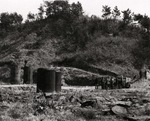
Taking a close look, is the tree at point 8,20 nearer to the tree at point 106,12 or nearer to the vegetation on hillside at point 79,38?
the vegetation on hillside at point 79,38

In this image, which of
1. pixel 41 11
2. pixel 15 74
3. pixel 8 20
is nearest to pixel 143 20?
pixel 41 11

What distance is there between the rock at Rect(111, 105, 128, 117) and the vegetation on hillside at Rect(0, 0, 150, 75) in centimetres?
2854

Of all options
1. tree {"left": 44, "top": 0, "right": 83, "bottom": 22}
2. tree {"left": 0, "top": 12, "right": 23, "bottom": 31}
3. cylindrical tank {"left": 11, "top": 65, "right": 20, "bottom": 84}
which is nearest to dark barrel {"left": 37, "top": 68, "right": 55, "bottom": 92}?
cylindrical tank {"left": 11, "top": 65, "right": 20, "bottom": 84}

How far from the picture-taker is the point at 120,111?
10.9m

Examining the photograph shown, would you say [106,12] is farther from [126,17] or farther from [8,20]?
[8,20]

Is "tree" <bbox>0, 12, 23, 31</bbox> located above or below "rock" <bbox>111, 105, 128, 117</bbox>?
above

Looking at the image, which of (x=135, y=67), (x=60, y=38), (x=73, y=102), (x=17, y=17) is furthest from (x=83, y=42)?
(x=73, y=102)

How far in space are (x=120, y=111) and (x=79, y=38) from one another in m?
36.3

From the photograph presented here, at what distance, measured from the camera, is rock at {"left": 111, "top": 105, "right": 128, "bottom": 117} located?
10.7m

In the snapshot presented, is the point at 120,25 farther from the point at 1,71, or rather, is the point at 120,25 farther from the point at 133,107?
the point at 133,107

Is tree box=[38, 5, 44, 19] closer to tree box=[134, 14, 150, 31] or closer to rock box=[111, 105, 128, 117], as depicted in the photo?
tree box=[134, 14, 150, 31]

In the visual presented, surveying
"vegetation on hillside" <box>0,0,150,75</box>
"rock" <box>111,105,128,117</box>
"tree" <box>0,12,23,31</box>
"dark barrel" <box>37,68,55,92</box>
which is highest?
"tree" <box>0,12,23,31</box>

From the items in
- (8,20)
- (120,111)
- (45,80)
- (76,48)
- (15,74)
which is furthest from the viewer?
(8,20)

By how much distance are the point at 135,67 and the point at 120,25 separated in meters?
11.8
